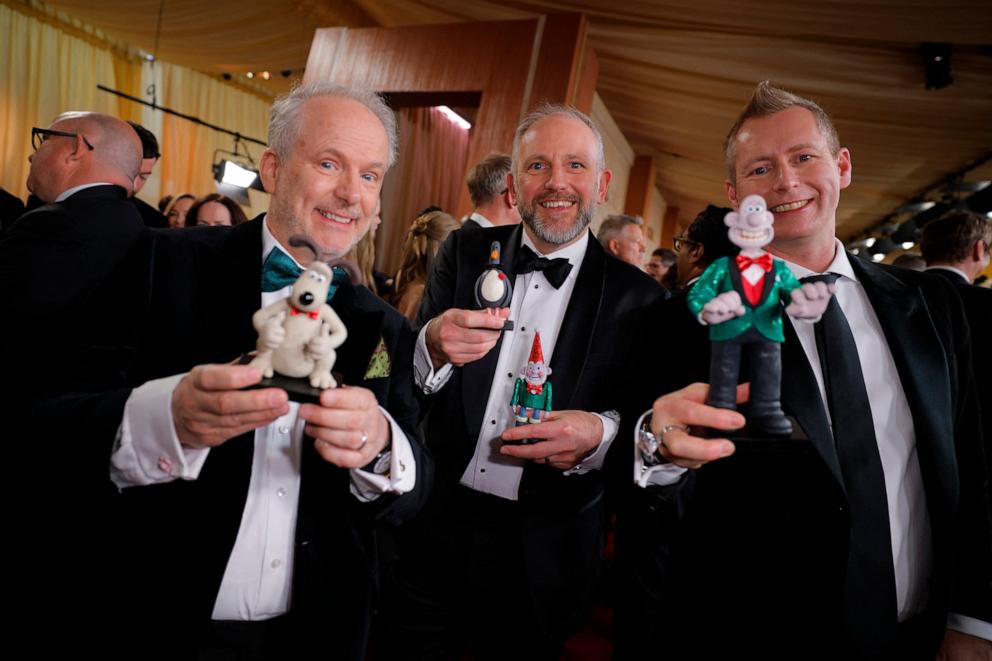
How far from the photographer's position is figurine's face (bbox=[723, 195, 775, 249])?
3.55 feet

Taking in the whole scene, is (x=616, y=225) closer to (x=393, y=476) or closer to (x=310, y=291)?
(x=393, y=476)

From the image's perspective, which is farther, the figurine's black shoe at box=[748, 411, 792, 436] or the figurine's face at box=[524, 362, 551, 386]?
the figurine's face at box=[524, 362, 551, 386]

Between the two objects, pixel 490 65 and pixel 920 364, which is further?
pixel 490 65

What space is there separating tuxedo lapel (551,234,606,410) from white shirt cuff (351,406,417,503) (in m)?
0.54

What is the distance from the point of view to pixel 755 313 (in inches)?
41.5

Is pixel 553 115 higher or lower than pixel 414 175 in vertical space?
lower

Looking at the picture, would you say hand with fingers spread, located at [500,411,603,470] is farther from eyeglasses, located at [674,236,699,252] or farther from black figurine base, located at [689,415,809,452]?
eyeglasses, located at [674,236,699,252]

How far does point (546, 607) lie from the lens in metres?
1.54

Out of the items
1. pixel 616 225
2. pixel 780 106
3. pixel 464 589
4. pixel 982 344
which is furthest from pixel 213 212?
pixel 982 344

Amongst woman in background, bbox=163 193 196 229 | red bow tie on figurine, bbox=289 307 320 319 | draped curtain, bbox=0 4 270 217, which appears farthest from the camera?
draped curtain, bbox=0 4 270 217

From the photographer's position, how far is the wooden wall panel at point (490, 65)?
14.7 ft

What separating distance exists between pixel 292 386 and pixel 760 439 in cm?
83

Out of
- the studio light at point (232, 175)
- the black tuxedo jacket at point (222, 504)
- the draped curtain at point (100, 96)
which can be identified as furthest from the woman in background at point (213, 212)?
the draped curtain at point (100, 96)

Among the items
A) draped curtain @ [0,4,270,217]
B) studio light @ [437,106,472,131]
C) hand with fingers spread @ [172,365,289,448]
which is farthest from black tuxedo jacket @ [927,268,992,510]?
draped curtain @ [0,4,270,217]
